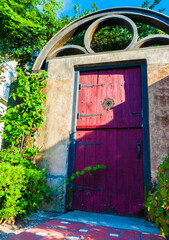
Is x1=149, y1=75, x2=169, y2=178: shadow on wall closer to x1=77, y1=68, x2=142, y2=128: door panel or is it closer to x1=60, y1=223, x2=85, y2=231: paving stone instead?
x1=77, y1=68, x2=142, y2=128: door panel

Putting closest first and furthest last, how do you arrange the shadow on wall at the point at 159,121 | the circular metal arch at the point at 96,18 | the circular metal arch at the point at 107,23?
the shadow on wall at the point at 159,121
the circular metal arch at the point at 96,18
the circular metal arch at the point at 107,23

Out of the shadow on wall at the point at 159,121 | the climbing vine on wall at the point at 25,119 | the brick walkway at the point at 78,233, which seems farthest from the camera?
the climbing vine on wall at the point at 25,119

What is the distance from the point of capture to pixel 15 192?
2783 millimetres

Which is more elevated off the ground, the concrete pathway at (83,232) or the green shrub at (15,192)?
Answer: the green shrub at (15,192)

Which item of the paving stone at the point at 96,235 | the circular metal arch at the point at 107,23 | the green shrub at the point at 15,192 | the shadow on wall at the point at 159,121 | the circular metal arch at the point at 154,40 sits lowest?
the paving stone at the point at 96,235

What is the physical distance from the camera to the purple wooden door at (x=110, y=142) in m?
3.79

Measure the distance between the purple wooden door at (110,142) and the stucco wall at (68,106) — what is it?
27 centimetres

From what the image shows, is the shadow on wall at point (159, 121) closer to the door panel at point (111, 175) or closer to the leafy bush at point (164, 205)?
the door panel at point (111, 175)

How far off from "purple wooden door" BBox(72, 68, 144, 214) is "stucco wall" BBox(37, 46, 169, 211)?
0.87ft

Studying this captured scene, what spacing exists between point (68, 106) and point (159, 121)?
1.94 meters

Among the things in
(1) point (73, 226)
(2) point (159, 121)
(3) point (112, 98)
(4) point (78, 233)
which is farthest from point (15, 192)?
(2) point (159, 121)

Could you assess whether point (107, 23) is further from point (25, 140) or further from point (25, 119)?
point (25, 140)

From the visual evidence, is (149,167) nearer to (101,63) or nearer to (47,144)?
(47,144)

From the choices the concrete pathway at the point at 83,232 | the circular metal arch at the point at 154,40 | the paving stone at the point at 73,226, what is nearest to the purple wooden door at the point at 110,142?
the circular metal arch at the point at 154,40
